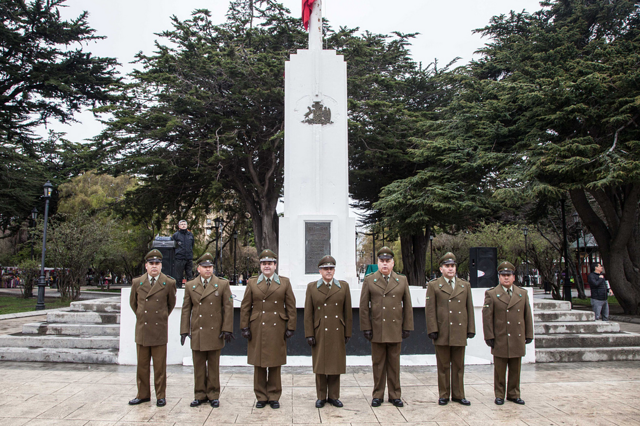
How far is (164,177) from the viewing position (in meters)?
23.0

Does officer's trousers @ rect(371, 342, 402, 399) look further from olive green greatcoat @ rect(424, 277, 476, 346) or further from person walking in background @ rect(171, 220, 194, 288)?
person walking in background @ rect(171, 220, 194, 288)

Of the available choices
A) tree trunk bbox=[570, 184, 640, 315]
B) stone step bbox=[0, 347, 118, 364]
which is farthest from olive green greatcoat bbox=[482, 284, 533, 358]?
tree trunk bbox=[570, 184, 640, 315]

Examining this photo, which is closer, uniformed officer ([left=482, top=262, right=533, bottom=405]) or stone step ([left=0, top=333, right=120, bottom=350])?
uniformed officer ([left=482, top=262, right=533, bottom=405])

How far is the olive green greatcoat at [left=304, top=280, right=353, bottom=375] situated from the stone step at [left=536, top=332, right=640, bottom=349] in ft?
18.5

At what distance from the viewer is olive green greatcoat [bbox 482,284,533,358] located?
5.95 metres

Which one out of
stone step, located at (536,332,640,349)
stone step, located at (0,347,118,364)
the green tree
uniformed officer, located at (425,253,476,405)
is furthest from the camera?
the green tree

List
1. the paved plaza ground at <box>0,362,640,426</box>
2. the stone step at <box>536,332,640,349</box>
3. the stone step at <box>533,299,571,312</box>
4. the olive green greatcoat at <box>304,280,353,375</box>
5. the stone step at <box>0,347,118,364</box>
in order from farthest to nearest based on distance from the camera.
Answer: the stone step at <box>533,299,571,312</box>
the stone step at <box>536,332,640,349</box>
the stone step at <box>0,347,118,364</box>
the olive green greatcoat at <box>304,280,353,375</box>
the paved plaza ground at <box>0,362,640,426</box>

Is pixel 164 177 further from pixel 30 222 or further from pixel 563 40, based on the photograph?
pixel 563 40

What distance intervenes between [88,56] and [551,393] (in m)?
28.9

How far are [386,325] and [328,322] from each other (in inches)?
28.6

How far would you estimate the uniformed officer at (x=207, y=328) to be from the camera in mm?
5836

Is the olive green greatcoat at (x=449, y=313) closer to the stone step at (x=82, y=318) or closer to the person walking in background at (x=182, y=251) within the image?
the person walking in background at (x=182, y=251)

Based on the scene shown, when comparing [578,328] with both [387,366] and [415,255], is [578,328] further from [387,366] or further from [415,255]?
[415,255]

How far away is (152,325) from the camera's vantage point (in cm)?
590
